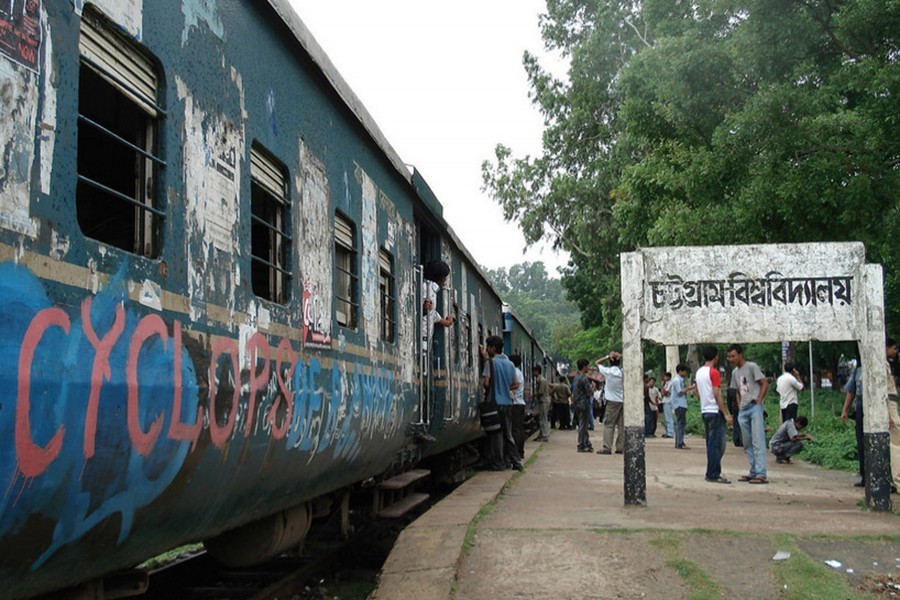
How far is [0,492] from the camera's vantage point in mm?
2385

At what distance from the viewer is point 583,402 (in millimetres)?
15992

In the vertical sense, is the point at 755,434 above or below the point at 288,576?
above

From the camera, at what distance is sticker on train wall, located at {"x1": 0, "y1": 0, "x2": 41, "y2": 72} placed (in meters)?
2.47

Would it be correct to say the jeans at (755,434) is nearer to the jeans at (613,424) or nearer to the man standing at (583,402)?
the jeans at (613,424)

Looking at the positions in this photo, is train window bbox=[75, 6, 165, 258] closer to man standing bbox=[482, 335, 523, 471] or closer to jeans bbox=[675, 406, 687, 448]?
man standing bbox=[482, 335, 523, 471]

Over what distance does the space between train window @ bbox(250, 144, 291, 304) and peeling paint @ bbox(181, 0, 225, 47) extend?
78cm

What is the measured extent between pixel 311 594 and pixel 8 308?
4.41 metres

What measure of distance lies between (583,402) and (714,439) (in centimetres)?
607

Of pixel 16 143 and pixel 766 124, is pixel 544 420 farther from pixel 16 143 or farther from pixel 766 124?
pixel 16 143

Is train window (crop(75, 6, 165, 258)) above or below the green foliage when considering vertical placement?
below

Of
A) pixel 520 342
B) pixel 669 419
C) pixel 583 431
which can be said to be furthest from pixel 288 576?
pixel 669 419

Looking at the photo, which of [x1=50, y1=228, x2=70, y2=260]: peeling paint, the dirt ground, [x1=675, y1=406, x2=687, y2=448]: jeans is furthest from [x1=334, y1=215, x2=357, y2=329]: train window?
[x1=675, y1=406, x2=687, y2=448]: jeans

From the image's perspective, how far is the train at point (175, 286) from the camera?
2559 millimetres

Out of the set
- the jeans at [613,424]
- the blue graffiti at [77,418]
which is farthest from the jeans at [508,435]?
the blue graffiti at [77,418]
